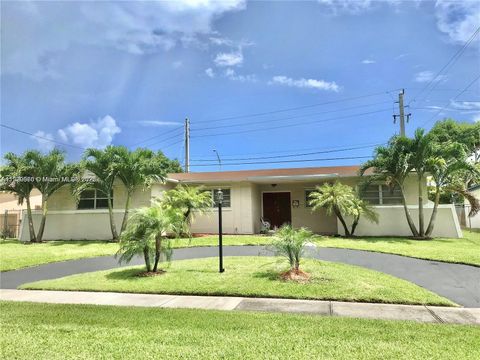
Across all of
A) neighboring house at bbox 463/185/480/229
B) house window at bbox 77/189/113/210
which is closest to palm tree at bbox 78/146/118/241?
house window at bbox 77/189/113/210

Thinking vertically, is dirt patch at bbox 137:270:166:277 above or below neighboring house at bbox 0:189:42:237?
below

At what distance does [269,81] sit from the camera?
64.6 ft

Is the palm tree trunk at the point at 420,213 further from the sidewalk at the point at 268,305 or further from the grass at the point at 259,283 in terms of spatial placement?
the sidewalk at the point at 268,305

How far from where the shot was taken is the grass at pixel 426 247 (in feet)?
34.8

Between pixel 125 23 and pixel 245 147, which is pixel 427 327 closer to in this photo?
pixel 125 23

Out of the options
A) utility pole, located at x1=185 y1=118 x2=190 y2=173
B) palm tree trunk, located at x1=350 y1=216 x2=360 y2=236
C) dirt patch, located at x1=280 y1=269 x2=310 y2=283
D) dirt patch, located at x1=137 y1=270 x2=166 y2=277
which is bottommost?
dirt patch, located at x1=137 y1=270 x2=166 y2=277

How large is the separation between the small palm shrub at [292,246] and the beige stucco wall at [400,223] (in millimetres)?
9911

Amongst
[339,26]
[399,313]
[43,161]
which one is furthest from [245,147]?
[399,313]

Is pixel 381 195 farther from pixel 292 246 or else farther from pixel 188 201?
pixel 292 246

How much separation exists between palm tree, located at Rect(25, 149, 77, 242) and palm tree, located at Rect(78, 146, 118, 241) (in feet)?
3.70

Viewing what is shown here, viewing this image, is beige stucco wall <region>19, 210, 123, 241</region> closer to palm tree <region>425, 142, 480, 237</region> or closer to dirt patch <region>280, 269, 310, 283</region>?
dirt patch <region>280, 269, 310, 283</region>

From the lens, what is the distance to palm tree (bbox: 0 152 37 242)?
17.8 meters

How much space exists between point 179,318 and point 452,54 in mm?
17913

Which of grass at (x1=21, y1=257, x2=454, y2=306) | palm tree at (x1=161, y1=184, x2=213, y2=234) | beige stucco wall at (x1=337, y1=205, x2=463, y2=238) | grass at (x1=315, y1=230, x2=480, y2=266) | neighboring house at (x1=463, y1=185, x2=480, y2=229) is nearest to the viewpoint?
grass at (x1=21, y1=257, x2=454, y2=306)
